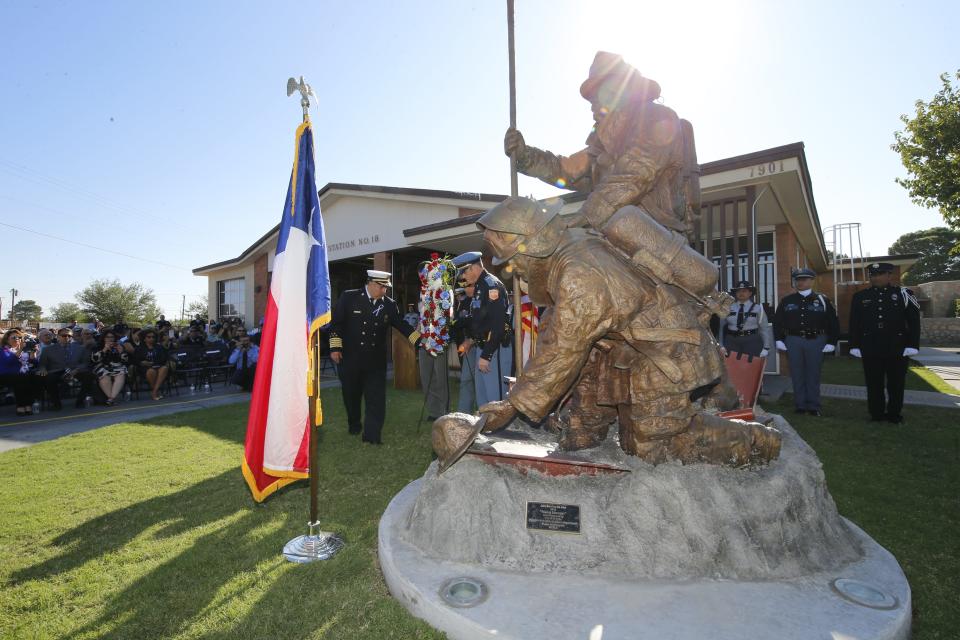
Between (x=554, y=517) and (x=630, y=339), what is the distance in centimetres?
94

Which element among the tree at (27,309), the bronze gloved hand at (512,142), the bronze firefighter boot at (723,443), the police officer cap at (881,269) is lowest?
the bronze firefighter boot at (723,443)

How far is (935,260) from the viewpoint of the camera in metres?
38.5

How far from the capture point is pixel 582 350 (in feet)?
7.61

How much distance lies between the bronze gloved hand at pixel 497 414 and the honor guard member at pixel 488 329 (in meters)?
3.18

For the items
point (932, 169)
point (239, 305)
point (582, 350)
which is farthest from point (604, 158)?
point (239, 305)

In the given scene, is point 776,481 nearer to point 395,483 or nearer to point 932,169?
point 395,483

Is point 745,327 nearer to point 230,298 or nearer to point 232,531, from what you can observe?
point 232,531

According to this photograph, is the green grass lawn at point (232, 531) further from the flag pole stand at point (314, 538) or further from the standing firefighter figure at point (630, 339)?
the standing firefighter figure at point (630, 339)

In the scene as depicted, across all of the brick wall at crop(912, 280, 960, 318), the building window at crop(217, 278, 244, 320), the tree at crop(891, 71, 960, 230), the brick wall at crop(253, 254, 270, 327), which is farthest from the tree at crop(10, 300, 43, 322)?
the brick wall at crop(912, 280, 960, 318)

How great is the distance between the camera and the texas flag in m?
3.08

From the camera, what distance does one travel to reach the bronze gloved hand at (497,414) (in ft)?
8.07

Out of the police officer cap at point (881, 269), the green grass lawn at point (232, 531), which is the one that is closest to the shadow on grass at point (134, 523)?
the green grass lawn at point (232, 531)

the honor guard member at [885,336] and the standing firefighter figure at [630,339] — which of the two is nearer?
the standing firefighter figure at [630,339]

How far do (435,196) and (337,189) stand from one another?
457 cm
